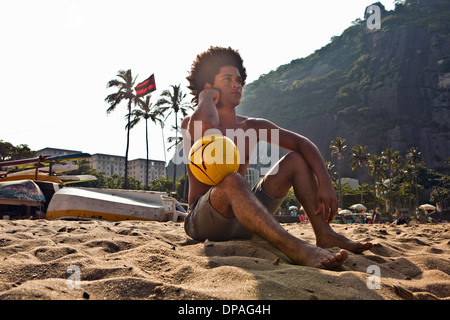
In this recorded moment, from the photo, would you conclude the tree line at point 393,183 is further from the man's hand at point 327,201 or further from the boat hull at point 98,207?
the man's hand at point 327,201

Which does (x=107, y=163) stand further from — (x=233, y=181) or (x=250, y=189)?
(x=250, y=189)

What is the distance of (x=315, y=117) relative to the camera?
103 meters

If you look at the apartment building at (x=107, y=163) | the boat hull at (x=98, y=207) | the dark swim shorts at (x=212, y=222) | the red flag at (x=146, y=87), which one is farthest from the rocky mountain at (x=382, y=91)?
the dark swim shorts at (x=212, y=222)

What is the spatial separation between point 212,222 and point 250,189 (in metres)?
0.62

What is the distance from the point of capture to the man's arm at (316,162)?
7.62 ft

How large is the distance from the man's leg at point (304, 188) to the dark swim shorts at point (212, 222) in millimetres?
130

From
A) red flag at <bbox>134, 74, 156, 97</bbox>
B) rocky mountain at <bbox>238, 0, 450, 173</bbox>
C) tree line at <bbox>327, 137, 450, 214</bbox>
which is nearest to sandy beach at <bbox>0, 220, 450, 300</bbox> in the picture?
red flag at <bbox>134, 74, 156, 97</bbox>

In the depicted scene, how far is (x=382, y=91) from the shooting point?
93.6 metres

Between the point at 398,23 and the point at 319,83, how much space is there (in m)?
32.8

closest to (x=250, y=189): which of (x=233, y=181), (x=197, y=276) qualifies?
(x=233, y=181)

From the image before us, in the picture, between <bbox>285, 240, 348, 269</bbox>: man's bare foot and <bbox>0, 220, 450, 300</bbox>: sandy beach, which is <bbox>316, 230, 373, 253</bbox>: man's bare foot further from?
<bbox>285, 240, 348, 269</bbox>: man's bare foot

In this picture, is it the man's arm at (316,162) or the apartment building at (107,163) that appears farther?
the apartment building at (107,163)

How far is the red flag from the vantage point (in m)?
28.4
